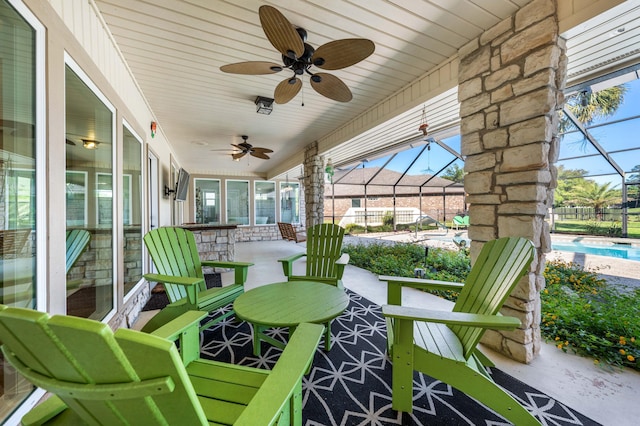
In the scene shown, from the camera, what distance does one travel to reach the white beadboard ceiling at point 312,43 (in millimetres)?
1900

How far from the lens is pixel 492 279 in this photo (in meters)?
1.57

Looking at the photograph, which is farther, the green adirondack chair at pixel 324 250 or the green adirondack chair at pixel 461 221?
the green adirondack chair at pixel 461 221

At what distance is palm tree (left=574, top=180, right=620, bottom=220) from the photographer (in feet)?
23.9

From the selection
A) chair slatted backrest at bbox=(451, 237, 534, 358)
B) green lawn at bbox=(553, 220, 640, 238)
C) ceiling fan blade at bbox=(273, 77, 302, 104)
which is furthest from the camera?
green lawn at bbox=(553, 220, 640, 238)

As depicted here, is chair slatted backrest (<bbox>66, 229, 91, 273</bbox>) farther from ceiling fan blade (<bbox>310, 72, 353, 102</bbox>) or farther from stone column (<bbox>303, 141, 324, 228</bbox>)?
stone column (<bbox>303, 141, 324, 228</bbox>)

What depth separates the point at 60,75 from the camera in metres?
1.42

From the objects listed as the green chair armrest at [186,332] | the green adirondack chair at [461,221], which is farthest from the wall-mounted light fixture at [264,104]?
the green adirondack chair at [461,221]

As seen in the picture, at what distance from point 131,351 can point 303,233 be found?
717 centimetres

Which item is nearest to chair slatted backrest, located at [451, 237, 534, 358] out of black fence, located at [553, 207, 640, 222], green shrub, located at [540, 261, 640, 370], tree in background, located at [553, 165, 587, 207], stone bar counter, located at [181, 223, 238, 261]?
green shrub, located at [540, 261, 640, 370]

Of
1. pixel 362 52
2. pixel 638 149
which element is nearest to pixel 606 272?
pixel 638 149

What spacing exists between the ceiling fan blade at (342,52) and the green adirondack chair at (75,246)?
2.18 m

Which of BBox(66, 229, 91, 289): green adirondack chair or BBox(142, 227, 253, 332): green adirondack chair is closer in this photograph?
BBox(66, 229, 91, 289): green adirondack chair

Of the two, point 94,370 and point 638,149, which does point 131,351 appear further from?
point 638,149

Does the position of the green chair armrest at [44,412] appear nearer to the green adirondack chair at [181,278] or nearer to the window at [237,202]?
the green adirondack chair at [181,278]
